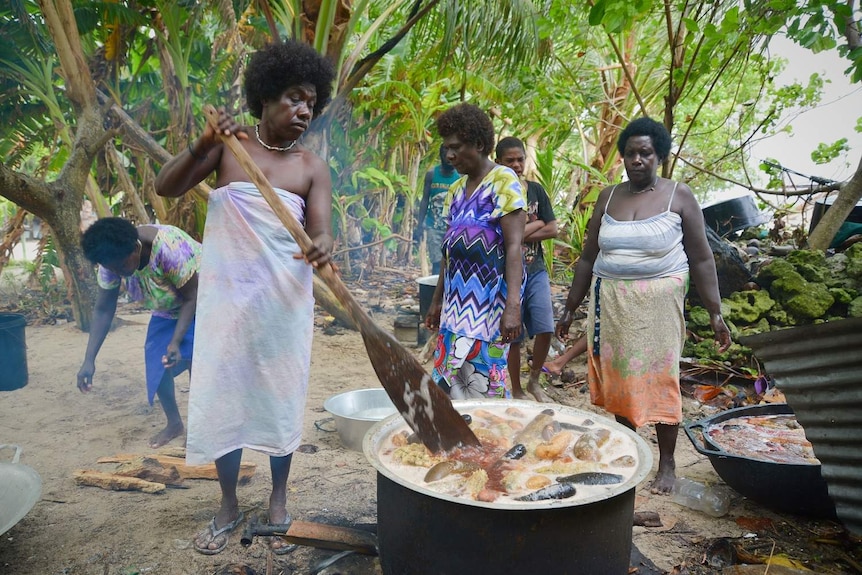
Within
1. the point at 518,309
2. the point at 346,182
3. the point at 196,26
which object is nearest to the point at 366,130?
the point at 346,182

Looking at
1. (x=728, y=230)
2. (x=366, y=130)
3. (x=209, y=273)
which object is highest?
(x=366, y=130)

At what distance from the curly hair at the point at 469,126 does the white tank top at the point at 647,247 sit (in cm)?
83

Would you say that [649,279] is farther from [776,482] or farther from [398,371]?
[398,371]

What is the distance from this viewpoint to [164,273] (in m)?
3.36

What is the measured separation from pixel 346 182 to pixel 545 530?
836 centimetres

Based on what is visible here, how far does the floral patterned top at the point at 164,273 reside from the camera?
3.32 metres

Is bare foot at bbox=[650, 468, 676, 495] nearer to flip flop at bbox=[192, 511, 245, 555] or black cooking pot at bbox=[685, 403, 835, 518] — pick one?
black cooking pot at bbox=[685, 403, 835, 518]

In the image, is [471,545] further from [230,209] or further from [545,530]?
[230,209]

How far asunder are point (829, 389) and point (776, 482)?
3.39 feet

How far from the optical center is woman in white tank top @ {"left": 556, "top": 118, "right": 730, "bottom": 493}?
2975 mm

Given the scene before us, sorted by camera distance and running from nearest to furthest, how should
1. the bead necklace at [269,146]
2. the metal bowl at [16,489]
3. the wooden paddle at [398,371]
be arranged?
the wooden paddle at [398,371]
the metal bowl at [16,489]
the bead necklace at [269,146]

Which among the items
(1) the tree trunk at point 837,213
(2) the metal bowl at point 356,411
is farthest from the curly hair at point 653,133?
(1) the tree trunk at point 837,213

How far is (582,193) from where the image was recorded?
9.16 m

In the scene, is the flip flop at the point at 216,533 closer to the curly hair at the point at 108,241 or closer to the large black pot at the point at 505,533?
the large black pot at the point at 505,533
